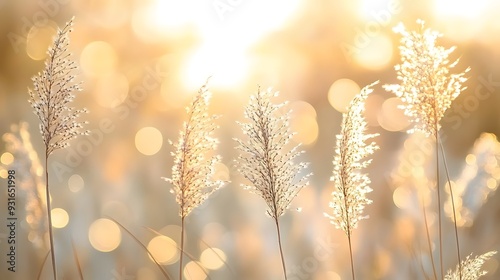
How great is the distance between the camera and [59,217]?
1293 mm

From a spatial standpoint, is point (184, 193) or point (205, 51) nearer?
point (184, 193)

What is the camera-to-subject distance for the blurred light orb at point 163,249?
1.34m

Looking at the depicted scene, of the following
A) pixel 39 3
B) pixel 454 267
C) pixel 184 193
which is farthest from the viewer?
pixel 454 267

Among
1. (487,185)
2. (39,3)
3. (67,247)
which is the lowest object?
(67,247)

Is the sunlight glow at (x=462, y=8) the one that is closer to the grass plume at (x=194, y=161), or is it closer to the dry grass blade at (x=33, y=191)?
the grass plume at (x=194, y=161)

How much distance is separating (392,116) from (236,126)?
42 centimetres

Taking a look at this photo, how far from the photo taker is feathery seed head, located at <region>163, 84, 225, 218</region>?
1.23m

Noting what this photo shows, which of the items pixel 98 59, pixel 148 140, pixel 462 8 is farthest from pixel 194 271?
pixel 462 8

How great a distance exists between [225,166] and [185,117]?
0.49ft

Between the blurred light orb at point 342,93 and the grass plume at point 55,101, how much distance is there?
62 centimetres

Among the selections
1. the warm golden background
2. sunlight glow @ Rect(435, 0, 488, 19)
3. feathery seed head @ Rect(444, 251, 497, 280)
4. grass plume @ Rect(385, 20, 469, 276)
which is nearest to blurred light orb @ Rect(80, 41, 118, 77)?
the warm golden background

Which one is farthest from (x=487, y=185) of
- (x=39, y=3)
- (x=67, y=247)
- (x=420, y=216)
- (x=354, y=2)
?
(x=39, y=3)

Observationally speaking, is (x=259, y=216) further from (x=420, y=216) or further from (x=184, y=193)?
(x=420, y=216)

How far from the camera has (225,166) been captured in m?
1.37
